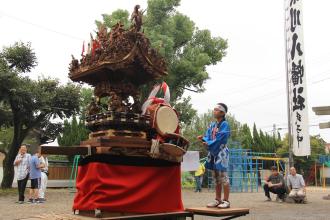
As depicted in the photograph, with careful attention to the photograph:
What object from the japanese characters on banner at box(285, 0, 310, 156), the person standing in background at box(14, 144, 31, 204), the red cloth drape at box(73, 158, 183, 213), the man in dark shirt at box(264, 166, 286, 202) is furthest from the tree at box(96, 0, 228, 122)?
the red cloth drape at box(73, 158, 183, 213)

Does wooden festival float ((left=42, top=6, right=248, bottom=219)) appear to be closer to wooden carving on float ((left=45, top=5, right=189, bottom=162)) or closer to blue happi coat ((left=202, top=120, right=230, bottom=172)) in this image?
wooden carving on float ((left=45, top=5, right=189, bottom=162))

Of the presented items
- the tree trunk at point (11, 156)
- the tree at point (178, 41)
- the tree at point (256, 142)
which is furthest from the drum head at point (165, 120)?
the tree at point (256, 142)

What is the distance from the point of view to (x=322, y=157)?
117ft

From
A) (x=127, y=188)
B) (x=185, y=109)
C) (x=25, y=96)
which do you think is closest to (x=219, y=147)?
(x=127, y=188)

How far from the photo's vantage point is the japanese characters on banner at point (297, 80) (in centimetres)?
1575

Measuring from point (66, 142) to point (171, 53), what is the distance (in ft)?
26.3

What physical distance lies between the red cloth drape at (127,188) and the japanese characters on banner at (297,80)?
11.2m

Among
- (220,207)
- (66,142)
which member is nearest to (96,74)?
(220,207)

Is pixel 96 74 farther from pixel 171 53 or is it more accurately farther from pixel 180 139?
pixel 171 53

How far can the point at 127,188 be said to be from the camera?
5.08m

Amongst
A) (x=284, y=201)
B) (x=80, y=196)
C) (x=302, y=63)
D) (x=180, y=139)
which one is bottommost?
(x=284, y=201)

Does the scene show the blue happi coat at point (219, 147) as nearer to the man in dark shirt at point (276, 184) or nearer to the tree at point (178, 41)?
the man in dark shirt at point (276, 184)

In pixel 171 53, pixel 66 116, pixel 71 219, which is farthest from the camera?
pixel 171 53

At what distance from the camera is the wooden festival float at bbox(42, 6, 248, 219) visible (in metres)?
5.03
